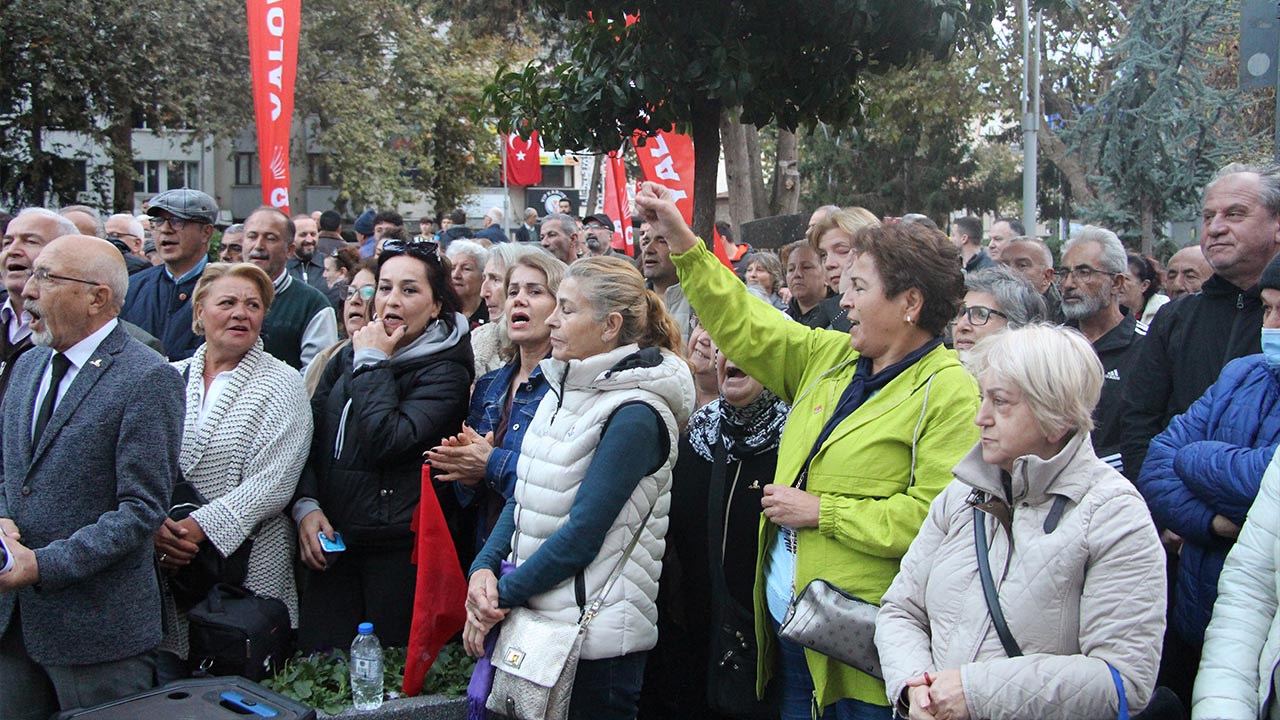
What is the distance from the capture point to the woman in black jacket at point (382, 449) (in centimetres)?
433

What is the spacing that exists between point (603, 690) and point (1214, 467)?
6.34ft

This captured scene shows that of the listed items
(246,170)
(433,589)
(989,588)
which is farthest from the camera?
(246,170)

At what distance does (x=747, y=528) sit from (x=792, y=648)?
0.53 m

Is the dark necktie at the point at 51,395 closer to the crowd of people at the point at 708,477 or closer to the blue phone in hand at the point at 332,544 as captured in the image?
the crowd of people at the point at 708,477

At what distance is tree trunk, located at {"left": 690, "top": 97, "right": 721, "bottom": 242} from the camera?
5.40 metres

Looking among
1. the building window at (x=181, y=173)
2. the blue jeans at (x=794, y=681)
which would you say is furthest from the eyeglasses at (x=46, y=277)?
the building window at (x=181, y=173)

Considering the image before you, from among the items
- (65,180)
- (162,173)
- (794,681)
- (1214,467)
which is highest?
(162,173)

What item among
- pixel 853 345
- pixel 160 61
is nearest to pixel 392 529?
pixel 853 345

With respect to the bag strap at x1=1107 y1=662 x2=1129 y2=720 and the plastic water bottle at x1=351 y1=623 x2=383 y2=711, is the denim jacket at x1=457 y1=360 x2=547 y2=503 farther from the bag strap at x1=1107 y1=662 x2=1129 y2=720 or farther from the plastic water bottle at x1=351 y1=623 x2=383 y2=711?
the bag strap at x1=1107 y1=662 x2=1129 y2=720

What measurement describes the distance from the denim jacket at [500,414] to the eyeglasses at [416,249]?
0.58 metres

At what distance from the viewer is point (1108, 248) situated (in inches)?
208

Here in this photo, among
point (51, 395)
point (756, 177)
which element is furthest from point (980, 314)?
point (756, 177)

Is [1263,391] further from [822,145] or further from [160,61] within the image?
[822,145]

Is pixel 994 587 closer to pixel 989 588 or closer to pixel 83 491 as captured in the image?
pixel 989 588
